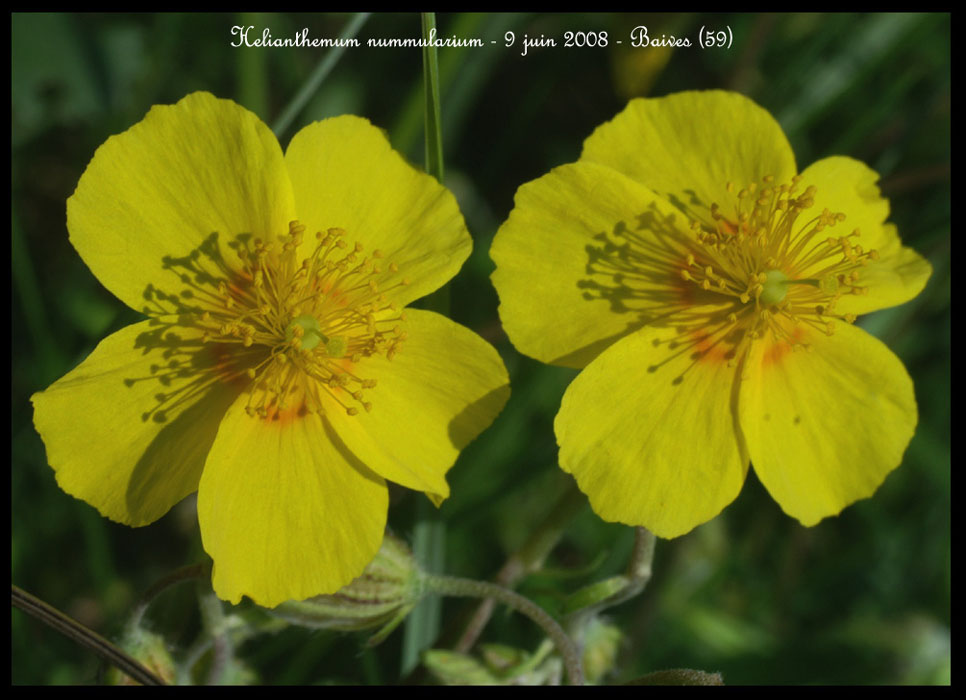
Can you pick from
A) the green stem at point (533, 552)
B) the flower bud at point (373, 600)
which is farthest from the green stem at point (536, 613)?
the green stem at point (533, 552)

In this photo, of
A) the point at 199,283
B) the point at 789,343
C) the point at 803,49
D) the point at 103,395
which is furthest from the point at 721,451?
the point at 803,49

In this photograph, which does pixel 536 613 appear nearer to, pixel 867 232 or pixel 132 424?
pixel 132 424

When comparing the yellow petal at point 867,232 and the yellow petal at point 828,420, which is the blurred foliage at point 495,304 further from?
the yellow petal at point 828,420

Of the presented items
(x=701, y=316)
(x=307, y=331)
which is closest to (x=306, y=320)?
(x=307, y=331)

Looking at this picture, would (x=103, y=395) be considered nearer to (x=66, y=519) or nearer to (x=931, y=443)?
(x=66, y=519)

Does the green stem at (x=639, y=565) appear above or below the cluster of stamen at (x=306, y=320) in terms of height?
below

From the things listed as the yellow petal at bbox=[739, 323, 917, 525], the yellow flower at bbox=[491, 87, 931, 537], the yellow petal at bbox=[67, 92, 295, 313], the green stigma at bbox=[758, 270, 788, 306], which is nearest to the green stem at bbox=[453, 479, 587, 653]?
the yellow flower at bbox=[491, 87, 931, 537]
